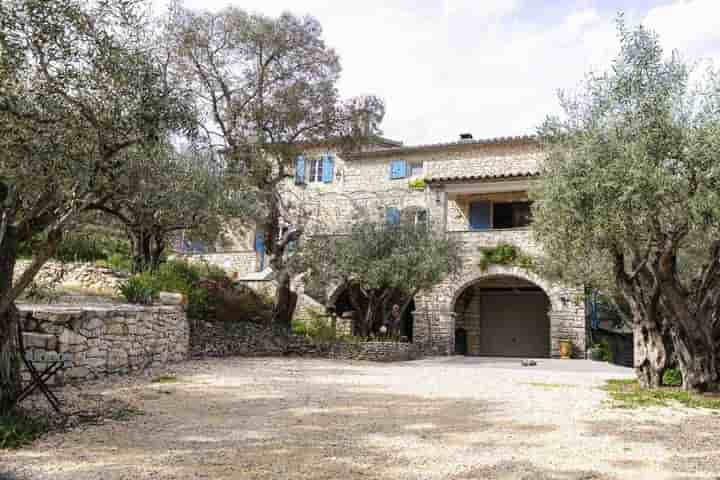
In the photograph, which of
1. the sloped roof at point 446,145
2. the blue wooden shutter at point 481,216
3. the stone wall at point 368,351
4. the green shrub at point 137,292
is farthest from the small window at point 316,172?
the green shrub at point 137,292

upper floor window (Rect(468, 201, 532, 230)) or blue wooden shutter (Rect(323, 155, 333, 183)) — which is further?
blue wooden shutter (Rect(323, 155, 333, 183))

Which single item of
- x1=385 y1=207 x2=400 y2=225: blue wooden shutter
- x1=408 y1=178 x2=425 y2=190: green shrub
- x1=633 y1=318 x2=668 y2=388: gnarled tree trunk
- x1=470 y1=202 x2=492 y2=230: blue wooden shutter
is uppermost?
x1=408 y1=178 x2=425 y2=190: green shrub

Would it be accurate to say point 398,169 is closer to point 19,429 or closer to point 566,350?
A: point 566,350

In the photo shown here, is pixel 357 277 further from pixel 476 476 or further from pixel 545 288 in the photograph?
pixel 476 476

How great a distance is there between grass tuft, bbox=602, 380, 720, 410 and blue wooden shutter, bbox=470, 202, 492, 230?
1240 cm

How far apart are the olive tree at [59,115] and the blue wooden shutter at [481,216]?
55.6 ft

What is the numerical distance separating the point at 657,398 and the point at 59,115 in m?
8.48

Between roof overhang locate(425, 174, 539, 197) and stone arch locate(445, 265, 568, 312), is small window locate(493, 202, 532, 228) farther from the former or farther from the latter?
stone arch locate(445, 265, 568, 312)

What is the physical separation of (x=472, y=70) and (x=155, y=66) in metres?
7.20

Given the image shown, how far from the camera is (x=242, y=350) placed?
1620cm

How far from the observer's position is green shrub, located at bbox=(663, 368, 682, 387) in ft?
34.2

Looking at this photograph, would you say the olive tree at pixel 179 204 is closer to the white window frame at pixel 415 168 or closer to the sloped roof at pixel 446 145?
the sloped roof at pixel 446 145

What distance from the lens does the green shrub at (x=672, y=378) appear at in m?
10.4

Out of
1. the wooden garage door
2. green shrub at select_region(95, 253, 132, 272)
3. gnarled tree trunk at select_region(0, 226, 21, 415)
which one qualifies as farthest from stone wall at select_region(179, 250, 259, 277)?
gnarled tree trunk at select_region(0, 226, 21, 415)
